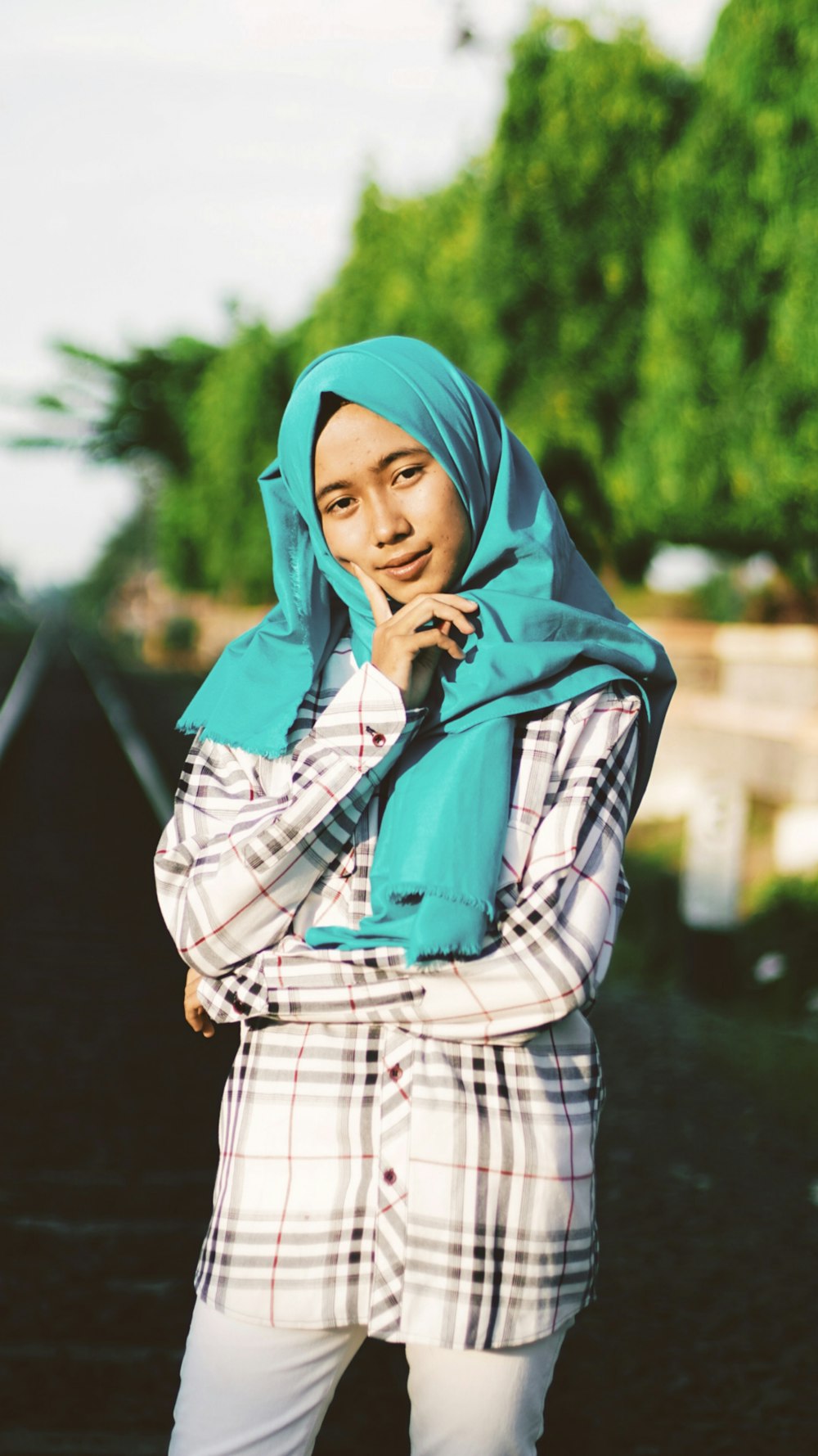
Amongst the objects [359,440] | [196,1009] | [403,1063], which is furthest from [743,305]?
[403,1063]

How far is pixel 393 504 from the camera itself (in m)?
1.83

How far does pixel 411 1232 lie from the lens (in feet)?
5.52

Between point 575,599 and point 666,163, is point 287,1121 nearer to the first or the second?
point 575,599

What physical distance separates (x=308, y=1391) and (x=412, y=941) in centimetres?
59

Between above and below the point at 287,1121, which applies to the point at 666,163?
above

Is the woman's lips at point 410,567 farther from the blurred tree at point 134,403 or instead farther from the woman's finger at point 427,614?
the blurred tree at point 134,403

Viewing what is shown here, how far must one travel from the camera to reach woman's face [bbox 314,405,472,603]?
1.83 m

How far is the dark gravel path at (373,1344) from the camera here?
312 cm

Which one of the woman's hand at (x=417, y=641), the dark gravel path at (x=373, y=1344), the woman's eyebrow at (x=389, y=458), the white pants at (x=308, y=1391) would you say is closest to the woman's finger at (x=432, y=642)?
the woman's hand at (x=417, y=641)

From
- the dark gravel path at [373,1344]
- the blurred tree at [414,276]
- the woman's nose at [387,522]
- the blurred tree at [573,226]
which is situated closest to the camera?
the woman's nose at [387,522]

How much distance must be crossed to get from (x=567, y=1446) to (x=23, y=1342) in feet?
4.35

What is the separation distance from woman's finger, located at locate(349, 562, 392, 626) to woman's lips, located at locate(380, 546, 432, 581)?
3 centimetres

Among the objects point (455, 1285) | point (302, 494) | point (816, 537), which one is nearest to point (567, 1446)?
point (455, 1285)

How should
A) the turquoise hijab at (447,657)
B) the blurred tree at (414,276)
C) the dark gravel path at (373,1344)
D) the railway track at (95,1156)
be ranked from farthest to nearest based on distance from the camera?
the blurred tree at (414,276)
the railway track at (95,1156)
the dark gravel path at (373,1344)
the turquoise hijab at (447,657)
